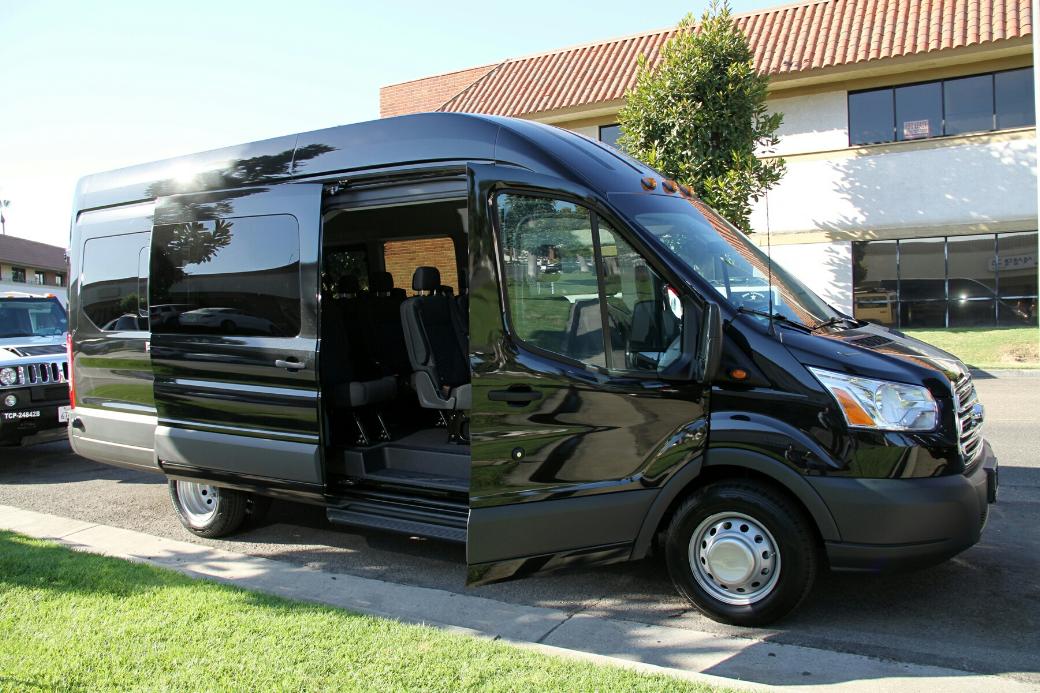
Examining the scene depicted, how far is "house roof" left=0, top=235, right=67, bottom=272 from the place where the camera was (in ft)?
192

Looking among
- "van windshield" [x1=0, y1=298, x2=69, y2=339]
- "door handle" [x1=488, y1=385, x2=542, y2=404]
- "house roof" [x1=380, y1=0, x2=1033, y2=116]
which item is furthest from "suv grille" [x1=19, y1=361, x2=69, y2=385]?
"house roof" [x1=380, y1=0, x2=1033, y2=116]

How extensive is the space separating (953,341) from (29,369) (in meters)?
15.9

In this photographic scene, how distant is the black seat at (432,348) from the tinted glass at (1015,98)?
14.8 meters

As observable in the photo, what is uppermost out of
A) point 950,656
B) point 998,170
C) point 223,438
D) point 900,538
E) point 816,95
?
point 816,95

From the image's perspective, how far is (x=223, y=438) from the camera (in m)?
5.81

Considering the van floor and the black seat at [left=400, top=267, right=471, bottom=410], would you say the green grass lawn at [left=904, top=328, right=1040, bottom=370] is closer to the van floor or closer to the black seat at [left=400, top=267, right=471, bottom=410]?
the black seat at [left=400, top=267, right=471, bottom=410]

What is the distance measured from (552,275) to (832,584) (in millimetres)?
2396

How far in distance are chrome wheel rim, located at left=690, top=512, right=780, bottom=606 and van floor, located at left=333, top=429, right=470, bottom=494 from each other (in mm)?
1701

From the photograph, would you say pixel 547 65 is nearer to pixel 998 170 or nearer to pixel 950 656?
pixel 998 170

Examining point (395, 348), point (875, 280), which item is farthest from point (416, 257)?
point (875, 280)

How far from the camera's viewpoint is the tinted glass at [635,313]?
4320 mm

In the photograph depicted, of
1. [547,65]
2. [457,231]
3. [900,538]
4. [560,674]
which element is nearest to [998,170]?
[547,65]

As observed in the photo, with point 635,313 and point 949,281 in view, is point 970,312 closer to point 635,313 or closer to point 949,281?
point 949,281

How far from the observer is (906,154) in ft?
56.5
